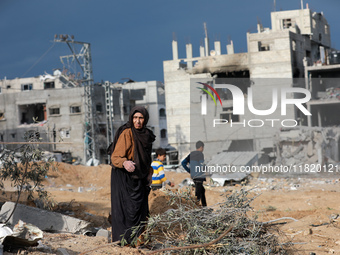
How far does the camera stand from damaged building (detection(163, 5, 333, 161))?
34.2 meters

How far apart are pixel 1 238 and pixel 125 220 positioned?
1.47 meters

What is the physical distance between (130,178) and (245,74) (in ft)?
116

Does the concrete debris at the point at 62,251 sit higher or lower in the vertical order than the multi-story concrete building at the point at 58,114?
lower

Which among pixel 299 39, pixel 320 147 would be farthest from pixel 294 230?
pixel 299 39

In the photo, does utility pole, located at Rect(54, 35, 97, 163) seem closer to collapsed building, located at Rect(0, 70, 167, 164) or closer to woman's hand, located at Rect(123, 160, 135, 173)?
collapsed building, located at Rect(0, 70, 167, 164)

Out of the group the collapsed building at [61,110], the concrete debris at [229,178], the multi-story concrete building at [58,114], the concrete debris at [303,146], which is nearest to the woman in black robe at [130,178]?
the concrete debris at [229,178]

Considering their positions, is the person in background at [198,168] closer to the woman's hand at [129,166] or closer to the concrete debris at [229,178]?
the woman's hand at [129,166]

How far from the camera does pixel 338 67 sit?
3275 centimetres

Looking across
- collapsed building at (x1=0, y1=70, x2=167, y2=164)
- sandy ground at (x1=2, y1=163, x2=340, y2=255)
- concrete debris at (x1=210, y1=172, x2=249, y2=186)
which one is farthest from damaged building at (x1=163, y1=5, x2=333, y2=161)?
sandy ground at (x1=2, y1=163, x2=340, y2=255)

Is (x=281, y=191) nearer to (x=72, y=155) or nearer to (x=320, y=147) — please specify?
(x=320, y=147)

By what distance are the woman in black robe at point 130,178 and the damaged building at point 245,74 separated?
2500 cm

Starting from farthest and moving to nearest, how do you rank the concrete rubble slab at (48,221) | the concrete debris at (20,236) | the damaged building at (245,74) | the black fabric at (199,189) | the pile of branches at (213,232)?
the damaged building at (245,74) < the black fabric at (199,189) < the concrete rubble slab at (48,221) < the pile of branches at (213,232) < the concrete debris at (20,236)

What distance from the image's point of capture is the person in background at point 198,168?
26.3 ft

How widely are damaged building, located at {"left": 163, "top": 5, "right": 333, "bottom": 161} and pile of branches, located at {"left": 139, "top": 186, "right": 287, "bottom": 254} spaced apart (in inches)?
984
